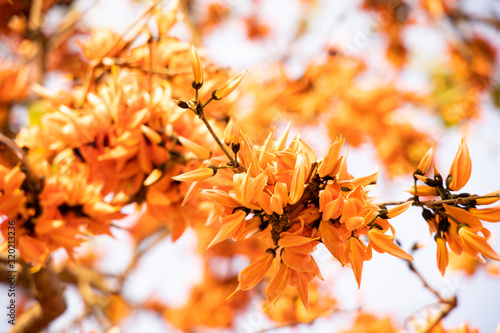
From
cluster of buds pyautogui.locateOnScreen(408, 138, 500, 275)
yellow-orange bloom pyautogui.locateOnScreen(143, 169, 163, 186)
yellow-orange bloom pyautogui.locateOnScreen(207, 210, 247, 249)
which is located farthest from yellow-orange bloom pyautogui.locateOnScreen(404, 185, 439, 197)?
yellow-orange bloom pyautogui.locateOnScreen(143, 169, 163, 186)

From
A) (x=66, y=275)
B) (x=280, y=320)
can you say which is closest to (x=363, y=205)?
(x=280, y=320)

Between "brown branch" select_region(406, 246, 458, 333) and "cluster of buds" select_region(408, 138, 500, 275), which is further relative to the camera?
"brown branch" select_region(406, 246, 458, 333)

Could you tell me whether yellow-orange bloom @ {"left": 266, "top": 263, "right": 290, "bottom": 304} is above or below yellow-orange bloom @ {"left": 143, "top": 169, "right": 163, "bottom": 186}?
below

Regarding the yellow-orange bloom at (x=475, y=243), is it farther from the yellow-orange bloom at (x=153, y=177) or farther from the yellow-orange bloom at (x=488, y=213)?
the yellow-orange bloom at (x=153, y=177)

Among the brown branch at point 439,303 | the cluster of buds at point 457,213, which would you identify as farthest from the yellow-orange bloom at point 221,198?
the brown branch at point 439,303

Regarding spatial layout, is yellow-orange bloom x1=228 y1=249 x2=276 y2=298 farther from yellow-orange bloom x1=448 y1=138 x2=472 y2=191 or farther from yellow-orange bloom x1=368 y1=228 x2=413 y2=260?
yellow-orange bloom x1=448 y1=138 x2=472 y2=191

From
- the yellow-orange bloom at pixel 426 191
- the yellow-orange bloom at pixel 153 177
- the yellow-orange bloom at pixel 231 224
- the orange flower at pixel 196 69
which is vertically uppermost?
the orange flower at pixel 196 69

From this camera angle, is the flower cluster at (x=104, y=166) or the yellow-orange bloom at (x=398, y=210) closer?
the yellow-orange bloom at (x=398, y=210)

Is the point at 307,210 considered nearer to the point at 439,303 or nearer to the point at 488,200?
the point at 488,200
